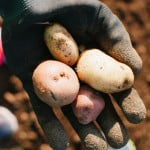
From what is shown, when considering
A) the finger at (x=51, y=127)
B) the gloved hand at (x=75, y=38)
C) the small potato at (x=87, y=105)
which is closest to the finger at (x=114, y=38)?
the gloved hand at (x=75, y=38)

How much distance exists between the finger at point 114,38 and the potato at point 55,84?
16 centimetres

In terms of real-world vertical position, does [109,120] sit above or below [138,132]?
above

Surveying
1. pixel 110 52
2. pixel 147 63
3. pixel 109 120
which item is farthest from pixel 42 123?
pixel 147 63

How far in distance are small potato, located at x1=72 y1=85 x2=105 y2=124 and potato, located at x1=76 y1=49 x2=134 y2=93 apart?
27mm

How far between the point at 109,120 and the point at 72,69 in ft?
0.63

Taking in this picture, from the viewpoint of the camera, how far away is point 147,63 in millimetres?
2172

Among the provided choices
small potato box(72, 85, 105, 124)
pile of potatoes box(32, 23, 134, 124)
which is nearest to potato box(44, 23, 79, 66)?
pile of potatoes box(32, 23, 134, 124)

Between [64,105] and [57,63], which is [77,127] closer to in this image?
[64,105]

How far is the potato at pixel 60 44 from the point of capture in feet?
4.50

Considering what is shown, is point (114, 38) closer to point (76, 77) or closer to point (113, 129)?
point (76, 77)

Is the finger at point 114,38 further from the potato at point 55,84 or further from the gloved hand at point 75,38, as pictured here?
the potato at point 55,84

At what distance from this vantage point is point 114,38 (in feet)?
4.57

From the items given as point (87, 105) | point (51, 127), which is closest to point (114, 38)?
point (87, 105)

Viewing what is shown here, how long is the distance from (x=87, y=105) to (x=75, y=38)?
0.75 ft
